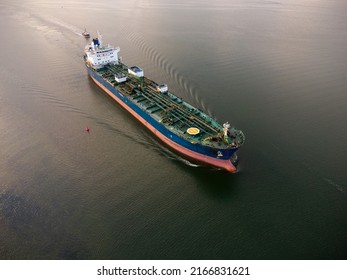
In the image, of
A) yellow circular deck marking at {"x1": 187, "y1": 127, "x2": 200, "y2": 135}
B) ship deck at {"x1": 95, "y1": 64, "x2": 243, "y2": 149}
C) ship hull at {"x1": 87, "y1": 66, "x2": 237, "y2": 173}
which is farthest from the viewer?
yellow circular deck marking at {"x1": 187, "y1": 127, "x2": 200, "y2": 135}

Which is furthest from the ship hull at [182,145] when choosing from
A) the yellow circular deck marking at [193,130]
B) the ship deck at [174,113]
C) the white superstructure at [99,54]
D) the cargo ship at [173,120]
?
the white superstructure at [99,54]

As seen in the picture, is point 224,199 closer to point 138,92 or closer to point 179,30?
point 138,92

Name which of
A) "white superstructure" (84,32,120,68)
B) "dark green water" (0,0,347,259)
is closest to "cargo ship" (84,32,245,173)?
"white superstructure" (84,32,120,68)

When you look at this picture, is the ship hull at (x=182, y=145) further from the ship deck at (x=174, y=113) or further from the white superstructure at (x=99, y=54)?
the white superstructure at (x=99, y=54)

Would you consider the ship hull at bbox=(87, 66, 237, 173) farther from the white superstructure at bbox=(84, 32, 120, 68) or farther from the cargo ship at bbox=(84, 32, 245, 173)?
the white superstructure at bbox=(84, 32, 120, 68)

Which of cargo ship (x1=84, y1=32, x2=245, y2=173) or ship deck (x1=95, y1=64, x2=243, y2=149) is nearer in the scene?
cargo ship (x1=84, y1=32, x2=245, y2=173)

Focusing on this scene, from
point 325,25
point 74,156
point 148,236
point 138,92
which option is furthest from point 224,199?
point 325,25

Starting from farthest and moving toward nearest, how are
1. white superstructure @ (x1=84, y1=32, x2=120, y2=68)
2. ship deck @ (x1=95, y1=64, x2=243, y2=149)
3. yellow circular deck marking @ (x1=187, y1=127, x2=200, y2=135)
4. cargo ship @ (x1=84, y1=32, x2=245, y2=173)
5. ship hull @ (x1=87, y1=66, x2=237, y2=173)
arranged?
white superstructure @ (x1=84, y1=32, x2=120, y2=68) → yellow circular deck marking @ (x1=187, y1=127, x2=200, y2=135) → ship deck @ (x1=95, y1=64, x2=243, y2=149) → cargo ship @ (x1=84, y1=32, x2=245, y2=173) → ship hull @ (x1=87, y1=66, x2=237, y2=173)

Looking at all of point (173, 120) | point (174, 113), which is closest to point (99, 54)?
point (174, 113)
